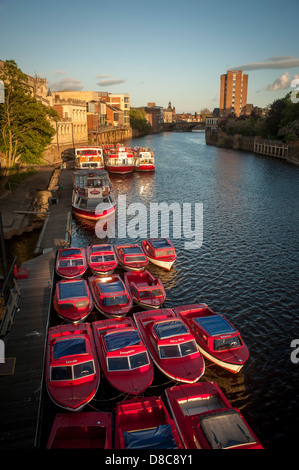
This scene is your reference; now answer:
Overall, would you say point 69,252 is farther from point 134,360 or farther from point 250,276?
point 250,276

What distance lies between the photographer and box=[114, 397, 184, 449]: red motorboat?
1223 centimetres

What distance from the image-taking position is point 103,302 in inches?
911

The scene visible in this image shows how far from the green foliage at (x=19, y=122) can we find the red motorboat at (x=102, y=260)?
102ft

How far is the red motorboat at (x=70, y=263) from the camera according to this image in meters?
27.2

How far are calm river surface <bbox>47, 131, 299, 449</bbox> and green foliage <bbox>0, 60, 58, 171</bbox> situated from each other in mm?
17070

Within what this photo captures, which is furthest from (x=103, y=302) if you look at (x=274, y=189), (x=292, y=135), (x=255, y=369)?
(x=292, y=135)

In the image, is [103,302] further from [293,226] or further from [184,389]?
[293,226]

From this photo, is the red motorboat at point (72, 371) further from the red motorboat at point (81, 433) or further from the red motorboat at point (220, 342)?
the red motorboat at point (220, 342)

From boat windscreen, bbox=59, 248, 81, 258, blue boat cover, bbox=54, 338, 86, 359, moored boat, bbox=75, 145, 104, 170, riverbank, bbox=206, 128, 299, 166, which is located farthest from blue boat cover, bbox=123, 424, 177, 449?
riverbank, bbox=206, 128, 299, 166

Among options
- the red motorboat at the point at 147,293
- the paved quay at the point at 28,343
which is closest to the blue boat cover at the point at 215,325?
the red motorboat at the point at 147,293

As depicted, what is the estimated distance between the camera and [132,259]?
98.3 feet

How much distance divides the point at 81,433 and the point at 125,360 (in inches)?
181

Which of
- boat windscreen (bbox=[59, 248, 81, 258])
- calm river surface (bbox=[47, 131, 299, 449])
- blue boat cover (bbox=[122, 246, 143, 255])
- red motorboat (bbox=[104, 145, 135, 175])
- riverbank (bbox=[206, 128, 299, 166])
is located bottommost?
calm river surface (bbox=[47, 131, 299, 449])

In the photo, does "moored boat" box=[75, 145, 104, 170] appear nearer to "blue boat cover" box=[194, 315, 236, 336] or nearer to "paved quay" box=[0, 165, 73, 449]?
"paved quay" box=[0, 165, 73, 449]
